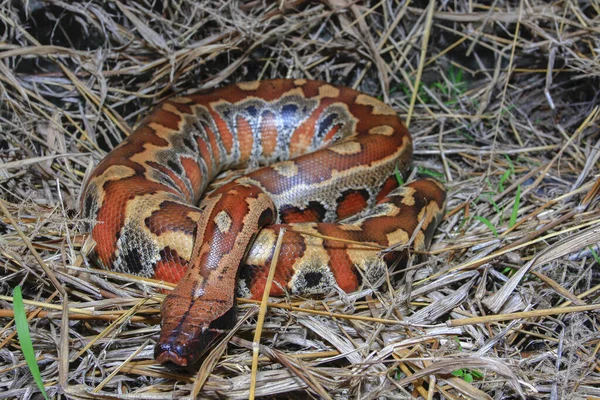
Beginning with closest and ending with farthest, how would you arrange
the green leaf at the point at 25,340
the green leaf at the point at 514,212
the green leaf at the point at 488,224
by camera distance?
the green leaf at the point at 25,340 < the green leaf at the point at 488,224 < the green leaf at the point at 514,212

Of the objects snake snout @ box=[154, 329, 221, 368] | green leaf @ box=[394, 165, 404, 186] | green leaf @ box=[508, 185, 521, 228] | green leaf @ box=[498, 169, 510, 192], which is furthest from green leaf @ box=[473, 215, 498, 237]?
snake snout @ box=[154, 329, 221, 368]

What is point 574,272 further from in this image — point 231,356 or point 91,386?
point 91,386

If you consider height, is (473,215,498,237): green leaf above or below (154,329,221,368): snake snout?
below

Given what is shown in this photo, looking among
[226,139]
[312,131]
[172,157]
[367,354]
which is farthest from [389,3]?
[367,354]

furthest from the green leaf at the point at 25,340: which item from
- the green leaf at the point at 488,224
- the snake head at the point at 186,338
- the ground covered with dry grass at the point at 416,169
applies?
the green leaf at the point at 488,224

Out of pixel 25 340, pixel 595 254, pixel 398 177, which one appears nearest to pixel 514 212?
pixel 595 254

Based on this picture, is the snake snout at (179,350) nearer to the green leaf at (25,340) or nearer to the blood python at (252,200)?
the blood python at (252,200)

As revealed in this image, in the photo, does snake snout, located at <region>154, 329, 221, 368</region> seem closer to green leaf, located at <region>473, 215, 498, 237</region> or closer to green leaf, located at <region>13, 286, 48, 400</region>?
green leaf, located at <region>13, 286, 48, 400</region>
